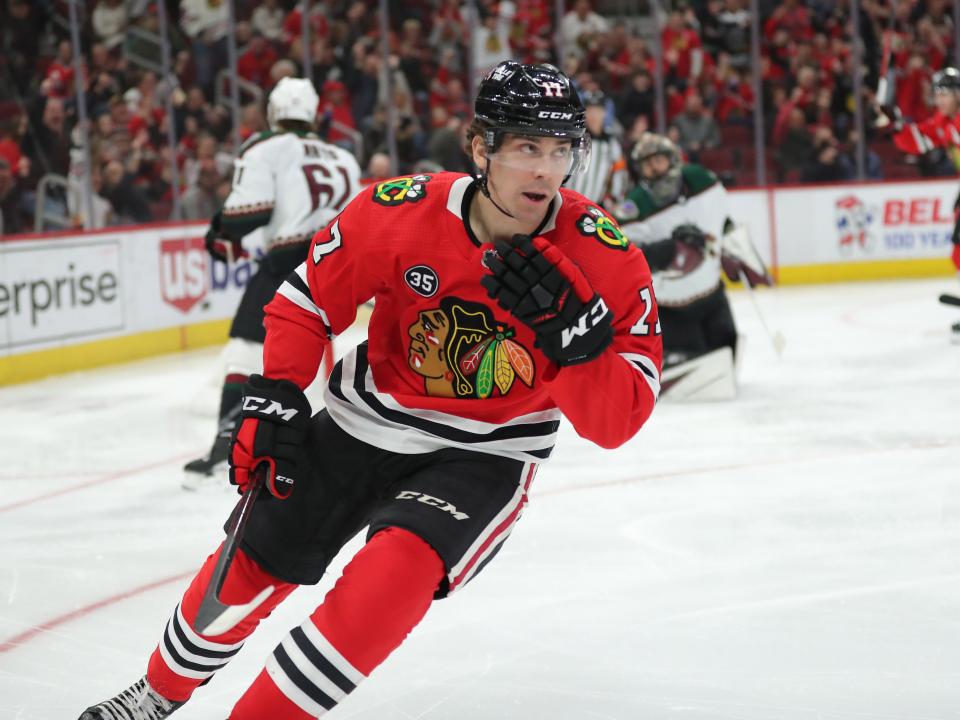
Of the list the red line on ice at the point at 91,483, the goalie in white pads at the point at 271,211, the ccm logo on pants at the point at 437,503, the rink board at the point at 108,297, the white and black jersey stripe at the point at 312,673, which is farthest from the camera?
the rink board at the point at 108,297

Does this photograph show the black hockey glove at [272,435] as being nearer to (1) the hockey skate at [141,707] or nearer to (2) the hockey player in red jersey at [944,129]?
(1) the hockey skate at [141,707]

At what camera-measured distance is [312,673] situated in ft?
5.57

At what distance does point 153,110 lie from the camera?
816 centimetres

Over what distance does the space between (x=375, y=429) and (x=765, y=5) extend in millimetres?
9007

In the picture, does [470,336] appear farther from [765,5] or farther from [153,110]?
[765,5]

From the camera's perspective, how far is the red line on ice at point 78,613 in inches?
107

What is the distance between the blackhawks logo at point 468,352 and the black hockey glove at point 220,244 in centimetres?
243

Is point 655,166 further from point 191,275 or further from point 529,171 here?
point 529,171

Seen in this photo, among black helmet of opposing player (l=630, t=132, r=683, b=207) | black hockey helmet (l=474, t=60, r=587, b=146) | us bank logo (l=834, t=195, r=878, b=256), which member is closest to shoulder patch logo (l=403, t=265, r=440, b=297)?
black hockey helmet (l=474, t=60, r=587, b=146)

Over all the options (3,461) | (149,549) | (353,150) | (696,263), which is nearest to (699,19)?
(353,150)

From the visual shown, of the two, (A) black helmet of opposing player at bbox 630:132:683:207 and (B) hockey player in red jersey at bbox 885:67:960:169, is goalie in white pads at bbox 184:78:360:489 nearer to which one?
(A) black helmet of opposing player at bbox 630:132:683:207

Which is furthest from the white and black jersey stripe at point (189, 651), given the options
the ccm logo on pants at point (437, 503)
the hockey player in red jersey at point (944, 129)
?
the hockey player in red jersey at point (944, 129)

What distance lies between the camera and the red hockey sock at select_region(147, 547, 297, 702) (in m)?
1.90

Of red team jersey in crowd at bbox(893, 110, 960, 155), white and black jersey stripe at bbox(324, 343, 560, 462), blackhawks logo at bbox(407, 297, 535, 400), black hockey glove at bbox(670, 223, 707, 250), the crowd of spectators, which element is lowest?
white and black jersey stripe at bbox(324, 343, 560, 462)
